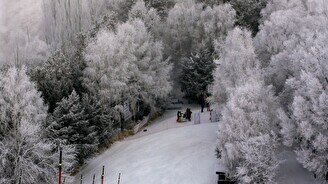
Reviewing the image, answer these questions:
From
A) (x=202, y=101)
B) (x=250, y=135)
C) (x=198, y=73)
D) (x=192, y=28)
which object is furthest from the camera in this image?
(x=192, y=28)

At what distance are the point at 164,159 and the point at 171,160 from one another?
64 centimetres

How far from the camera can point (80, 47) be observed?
46406mm

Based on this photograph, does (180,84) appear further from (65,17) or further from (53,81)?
(65,17)

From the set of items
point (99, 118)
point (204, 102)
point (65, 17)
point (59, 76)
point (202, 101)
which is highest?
point (65, 17)

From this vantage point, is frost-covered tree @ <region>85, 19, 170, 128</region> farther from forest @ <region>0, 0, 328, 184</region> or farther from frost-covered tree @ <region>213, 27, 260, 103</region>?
frost-covered tree @ <region>213, 27, 260, 103</region>

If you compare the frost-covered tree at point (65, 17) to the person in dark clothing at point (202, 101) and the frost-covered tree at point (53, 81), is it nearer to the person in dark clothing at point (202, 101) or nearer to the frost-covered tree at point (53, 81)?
the person in dark clothing at point (202, 101)

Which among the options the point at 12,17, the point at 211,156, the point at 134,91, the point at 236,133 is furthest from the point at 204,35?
the point at 12,17

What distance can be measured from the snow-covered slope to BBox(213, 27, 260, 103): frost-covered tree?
141 inches

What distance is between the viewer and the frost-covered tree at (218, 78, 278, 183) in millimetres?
28703

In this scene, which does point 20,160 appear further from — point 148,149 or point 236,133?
point 236,133

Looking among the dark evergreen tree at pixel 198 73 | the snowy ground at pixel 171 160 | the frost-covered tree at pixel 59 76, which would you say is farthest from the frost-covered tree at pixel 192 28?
the frost-covered tree at pixel 59 76

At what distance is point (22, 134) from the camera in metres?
31.5

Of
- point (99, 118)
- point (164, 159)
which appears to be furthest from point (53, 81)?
point (164, 159)

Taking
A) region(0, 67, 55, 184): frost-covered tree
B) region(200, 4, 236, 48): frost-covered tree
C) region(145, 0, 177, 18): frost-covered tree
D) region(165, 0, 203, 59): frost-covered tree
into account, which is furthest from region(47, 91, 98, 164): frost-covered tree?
region(145, 0, 177, 18): frost-covered tree
